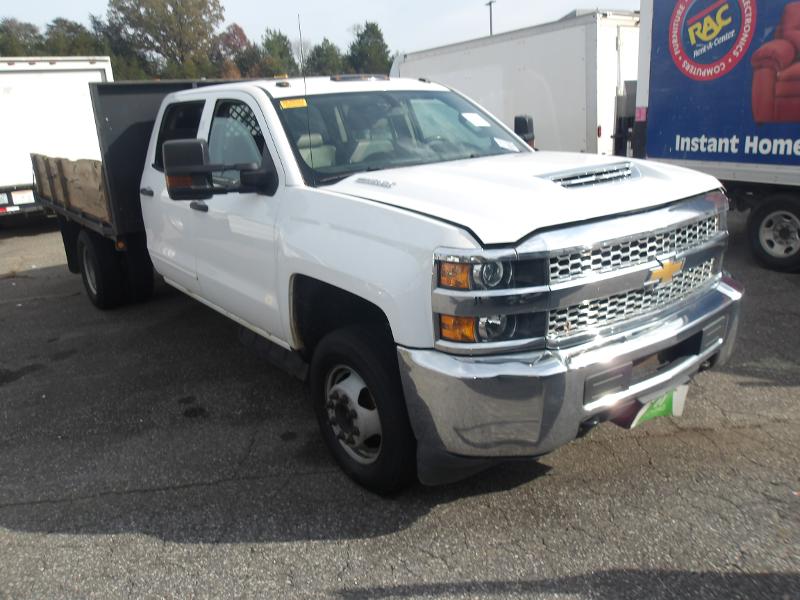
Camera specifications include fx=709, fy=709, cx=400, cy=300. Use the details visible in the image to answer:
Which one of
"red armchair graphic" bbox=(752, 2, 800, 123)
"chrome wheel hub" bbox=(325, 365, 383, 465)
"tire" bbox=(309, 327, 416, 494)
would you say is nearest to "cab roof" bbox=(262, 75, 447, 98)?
"tire" bbox=(309, 327, 416, 494)

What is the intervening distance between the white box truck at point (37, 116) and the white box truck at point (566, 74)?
23.1 feet

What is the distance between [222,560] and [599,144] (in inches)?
314

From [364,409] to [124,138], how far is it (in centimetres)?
406

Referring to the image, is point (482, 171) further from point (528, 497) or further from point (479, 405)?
point (528, 497)

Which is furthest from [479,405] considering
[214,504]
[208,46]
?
[208,46]

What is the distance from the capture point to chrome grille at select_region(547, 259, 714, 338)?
9.33 feet

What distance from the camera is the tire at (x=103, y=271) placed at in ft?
22.6

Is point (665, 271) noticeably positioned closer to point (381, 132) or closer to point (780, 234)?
point (381, 132)

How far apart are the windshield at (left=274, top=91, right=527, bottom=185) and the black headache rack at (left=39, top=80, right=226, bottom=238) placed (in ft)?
8.08

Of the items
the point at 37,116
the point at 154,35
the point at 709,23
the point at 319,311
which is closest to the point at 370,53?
the point at 154,35

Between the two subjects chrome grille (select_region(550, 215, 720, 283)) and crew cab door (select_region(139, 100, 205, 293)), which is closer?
chrome grille (select_region(550, 215, 720, 283))

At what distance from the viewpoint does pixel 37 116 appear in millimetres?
12367

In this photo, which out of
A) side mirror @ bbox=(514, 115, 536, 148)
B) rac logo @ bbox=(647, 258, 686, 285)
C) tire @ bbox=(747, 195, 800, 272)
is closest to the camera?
rac logo @ bbox=(647, 258, 686, 285)

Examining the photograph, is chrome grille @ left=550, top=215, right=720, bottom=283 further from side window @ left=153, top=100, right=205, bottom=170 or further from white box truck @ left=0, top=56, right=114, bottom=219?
white box truck @ left=0, top=56, right=114, bottom=219
